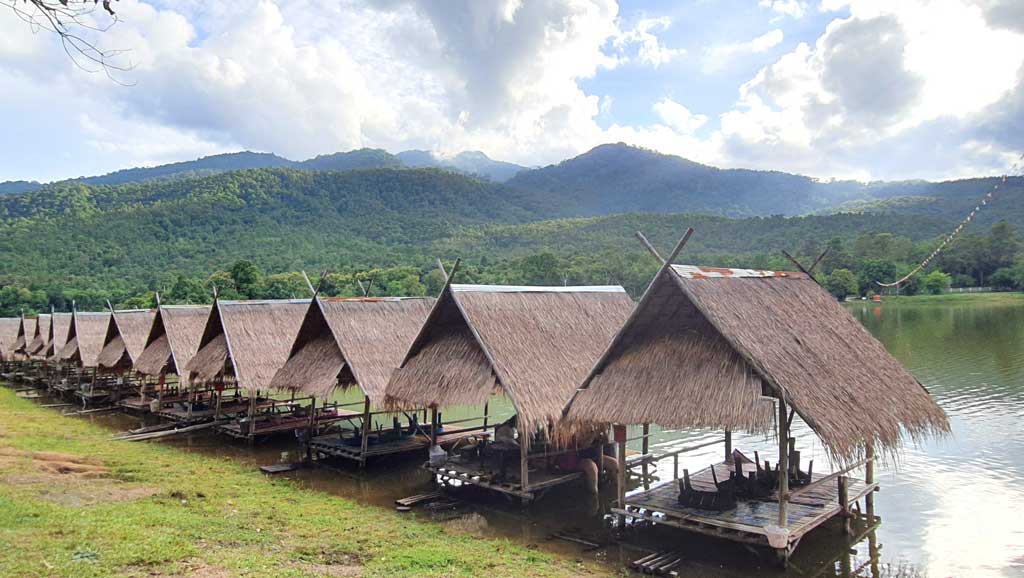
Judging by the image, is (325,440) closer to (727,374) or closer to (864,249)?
(727,374)

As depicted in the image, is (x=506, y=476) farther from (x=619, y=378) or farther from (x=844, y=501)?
(x=844, y=501)

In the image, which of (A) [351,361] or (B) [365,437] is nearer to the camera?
(B) [365,437]

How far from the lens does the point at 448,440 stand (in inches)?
596

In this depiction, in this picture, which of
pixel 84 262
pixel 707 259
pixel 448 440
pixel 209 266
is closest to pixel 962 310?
pixel 707 259

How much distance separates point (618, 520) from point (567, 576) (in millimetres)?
2179

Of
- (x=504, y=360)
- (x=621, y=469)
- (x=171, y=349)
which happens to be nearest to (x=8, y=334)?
(x=171, y=349)

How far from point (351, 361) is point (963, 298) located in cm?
5609

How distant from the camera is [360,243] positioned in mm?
75375

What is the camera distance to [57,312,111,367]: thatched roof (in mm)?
25616

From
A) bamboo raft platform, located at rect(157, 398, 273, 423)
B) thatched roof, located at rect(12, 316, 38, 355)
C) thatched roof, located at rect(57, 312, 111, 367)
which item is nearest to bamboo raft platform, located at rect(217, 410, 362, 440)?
bamboo raft platform, located at rect(157, 398, 273, 423)

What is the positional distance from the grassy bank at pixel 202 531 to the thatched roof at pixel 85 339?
1376 cm

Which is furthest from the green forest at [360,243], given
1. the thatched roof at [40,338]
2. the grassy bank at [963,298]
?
the thatched roof at [40,338]

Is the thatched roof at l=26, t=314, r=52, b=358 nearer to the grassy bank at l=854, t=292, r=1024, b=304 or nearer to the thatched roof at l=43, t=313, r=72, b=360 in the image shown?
the thatched roof at l=43, t=313, r=72, b=360

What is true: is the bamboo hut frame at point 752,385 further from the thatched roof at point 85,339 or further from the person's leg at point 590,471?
the thatched roof at point 85,339
